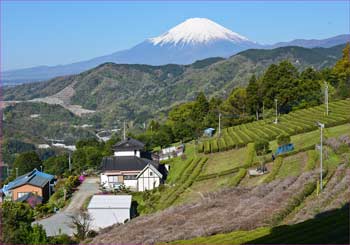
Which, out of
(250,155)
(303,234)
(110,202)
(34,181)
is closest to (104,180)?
(34,181)

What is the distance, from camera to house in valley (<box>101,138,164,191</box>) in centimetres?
2980

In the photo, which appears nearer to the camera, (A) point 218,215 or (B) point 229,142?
(A) point 218,215

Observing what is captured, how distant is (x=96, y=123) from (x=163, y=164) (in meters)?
91.1

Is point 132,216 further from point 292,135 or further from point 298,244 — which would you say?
point 298,244

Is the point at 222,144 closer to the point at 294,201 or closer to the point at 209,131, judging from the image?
the point at 209,131

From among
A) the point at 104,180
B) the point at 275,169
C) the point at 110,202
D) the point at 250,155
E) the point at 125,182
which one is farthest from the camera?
the point at 104,180

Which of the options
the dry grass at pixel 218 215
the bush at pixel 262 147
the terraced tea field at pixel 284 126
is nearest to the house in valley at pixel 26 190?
the terraced tea field at pixel 284 126

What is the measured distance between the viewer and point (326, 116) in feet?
108

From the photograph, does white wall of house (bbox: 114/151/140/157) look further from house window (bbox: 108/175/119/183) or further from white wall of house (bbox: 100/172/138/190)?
house window (bbox: 108/175/119/183)

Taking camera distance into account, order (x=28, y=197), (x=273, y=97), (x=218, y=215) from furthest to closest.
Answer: (x=273, y=97) → (x=28, y=197) → (x=218, y=215)

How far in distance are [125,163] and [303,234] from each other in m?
21.4

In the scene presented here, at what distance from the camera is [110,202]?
23797mm

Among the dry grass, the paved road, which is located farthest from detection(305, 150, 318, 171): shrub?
the paved road

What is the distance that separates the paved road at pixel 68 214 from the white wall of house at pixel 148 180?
115 inches
